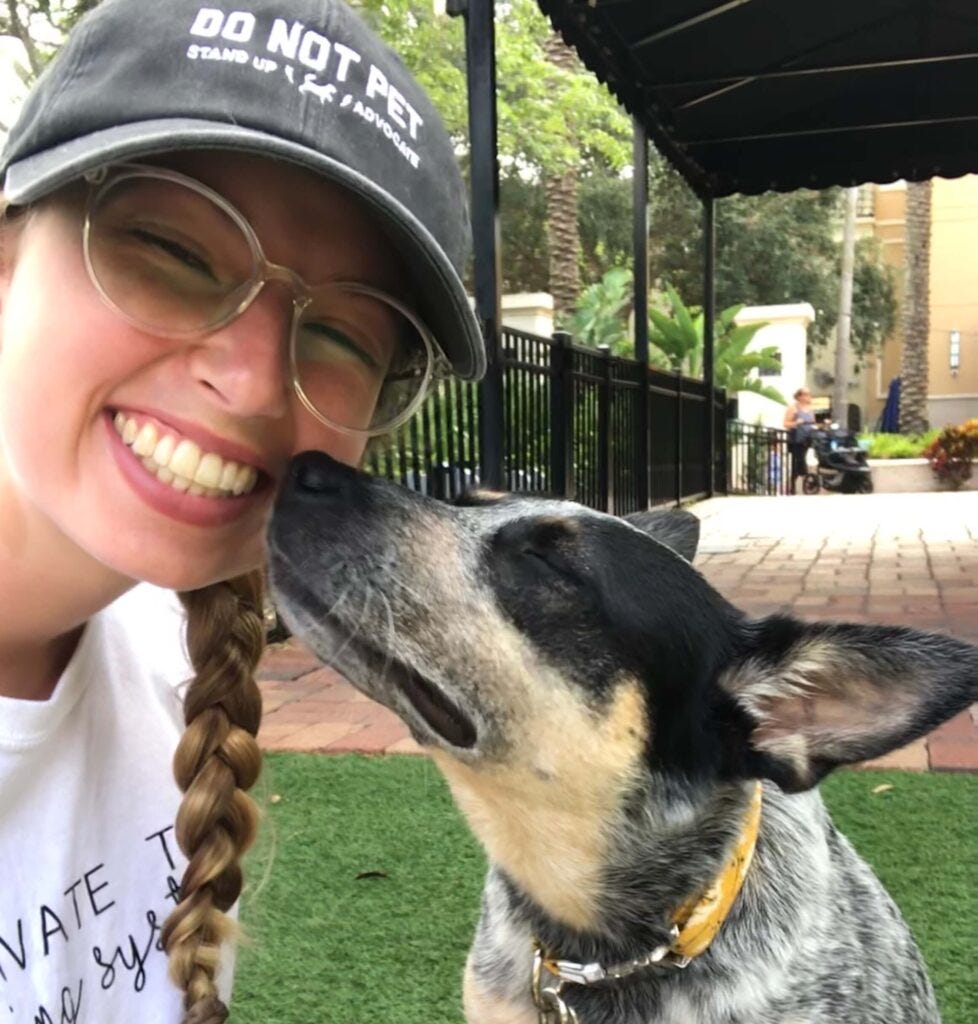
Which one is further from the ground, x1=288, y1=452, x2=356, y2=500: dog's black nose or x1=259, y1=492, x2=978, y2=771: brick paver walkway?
x1=288, y1=452, x2=356, y2=500: dog's black nose

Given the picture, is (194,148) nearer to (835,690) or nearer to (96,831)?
(96,831)

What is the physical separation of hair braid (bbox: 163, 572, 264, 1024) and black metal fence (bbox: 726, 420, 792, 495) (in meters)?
16.5

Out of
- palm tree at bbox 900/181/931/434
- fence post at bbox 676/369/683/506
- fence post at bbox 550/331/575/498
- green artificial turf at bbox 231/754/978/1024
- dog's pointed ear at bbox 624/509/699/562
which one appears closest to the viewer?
green artificial turf at bbox 231/754/978/1024

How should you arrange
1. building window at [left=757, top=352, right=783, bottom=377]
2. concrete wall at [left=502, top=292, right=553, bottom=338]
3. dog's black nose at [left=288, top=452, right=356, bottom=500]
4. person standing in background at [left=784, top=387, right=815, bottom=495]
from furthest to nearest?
building window at [left=757, top=352, right=783, bottom=377] → person standing in background at [left=784, top=387, right=815, bottom=495] → concrete wall at [left=502, top=292, right=553, bottom=338] → dog's black nose at [left=288, top=452, right=356, bottom=500]

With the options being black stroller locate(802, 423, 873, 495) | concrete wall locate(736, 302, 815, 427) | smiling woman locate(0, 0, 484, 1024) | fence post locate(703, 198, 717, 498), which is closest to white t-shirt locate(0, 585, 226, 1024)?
smiling woman locate(0, 0, 484, 1024)

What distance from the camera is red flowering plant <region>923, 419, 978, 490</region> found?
59.1ft

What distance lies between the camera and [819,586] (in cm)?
693

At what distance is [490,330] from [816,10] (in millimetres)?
3504

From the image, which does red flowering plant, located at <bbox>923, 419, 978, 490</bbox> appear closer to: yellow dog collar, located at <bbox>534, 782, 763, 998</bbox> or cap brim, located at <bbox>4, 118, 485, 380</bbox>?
yellow dog collar, located at <bbox>534, 782, 763, 998</bbox>

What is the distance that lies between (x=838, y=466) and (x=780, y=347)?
19.7 ft

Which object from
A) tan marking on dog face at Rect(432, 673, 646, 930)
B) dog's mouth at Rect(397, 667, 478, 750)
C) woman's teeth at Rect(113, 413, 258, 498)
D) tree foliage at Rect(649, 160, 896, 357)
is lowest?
tan marking on dog face at Rect(432, 673, 646, 930)

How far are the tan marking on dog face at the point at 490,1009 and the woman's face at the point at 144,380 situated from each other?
117 centimetres

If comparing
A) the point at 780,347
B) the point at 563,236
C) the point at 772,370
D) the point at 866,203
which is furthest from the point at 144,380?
the point at 866,203

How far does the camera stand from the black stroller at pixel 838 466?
62.9ft
